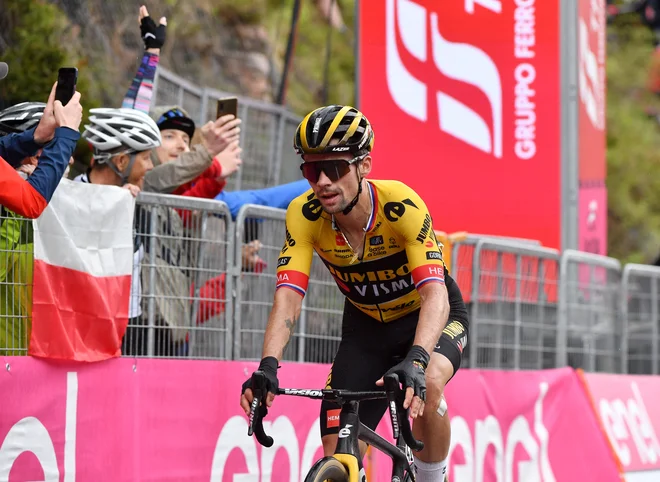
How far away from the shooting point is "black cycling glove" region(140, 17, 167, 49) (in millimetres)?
7883

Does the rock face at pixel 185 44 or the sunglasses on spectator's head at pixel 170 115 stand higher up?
the rock face at pixel 185 44

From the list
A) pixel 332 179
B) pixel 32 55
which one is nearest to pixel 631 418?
pixel 32 55

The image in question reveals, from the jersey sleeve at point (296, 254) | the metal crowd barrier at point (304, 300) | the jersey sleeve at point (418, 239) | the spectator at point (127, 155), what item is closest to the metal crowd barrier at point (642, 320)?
the metal crowd barrier at point (304, 300)

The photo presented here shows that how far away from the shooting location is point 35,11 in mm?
10273

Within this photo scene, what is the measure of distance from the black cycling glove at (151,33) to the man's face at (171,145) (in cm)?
68

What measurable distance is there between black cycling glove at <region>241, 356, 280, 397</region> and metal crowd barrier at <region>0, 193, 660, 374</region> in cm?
161

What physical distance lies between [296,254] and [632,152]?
27.0 meters

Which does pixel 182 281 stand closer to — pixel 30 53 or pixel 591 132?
pixel 30 53

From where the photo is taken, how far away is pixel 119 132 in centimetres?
690

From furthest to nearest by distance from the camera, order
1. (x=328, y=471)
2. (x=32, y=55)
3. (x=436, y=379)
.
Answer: (x=32, y=55) < (x=436, y=379) < (x=328, y=471)

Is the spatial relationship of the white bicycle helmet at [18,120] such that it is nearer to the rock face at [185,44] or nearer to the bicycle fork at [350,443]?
the bicycle fork at [350,443]

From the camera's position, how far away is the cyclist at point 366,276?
5531mm

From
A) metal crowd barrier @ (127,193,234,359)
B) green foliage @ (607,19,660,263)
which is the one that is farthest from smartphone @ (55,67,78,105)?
green foliage @ (607,19,660,263)

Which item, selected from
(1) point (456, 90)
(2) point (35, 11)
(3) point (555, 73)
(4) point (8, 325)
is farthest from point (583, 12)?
(4) point (8, 325)
